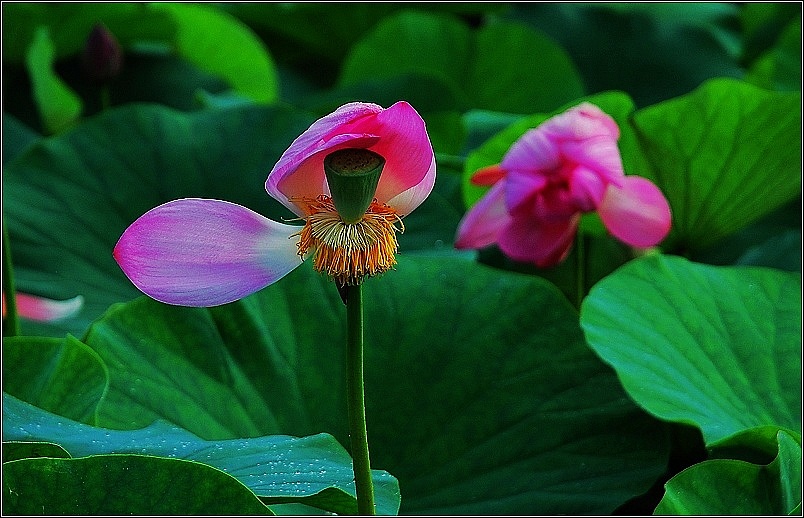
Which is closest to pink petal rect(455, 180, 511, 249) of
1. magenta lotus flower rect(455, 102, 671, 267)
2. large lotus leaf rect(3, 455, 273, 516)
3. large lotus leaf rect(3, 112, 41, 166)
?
magenta lotus flower rect(455, 102, 671, 267)

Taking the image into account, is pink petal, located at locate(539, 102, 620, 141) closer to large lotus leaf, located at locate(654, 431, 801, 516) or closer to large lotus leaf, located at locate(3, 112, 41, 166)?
large lotus leaf, located at locate(654, 431, 801, 516)

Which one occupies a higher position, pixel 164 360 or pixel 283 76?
pixel 164 360

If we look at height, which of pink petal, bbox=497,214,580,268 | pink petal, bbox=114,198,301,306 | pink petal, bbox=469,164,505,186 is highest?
pink petal, bbox=114,198,301,306

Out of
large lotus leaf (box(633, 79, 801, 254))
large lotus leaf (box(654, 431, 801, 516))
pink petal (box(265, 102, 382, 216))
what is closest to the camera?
pink petal (box(265, 102, 382, 216))

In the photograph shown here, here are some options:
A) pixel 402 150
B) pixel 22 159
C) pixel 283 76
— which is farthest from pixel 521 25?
pixel 402 150

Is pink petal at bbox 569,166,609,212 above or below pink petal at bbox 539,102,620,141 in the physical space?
below

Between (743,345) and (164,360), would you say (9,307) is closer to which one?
(164,360)

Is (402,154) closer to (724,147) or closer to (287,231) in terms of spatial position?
(287,231)

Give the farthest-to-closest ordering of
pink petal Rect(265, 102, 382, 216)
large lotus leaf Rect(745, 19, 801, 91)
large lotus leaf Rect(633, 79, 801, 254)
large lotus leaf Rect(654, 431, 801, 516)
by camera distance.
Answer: large lotus leaf Rect(745, 19, 801, 91) → large lotus leaf Rect(633, 79, 801, 254) → large lotus leaf Rect(654, 431, 801, 516) → pink petal Rect(265, 102, 382, 216)
